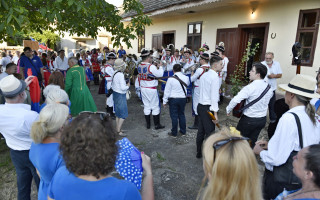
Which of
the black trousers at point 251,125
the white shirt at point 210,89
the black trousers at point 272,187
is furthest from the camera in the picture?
the white shirt at point 210,89

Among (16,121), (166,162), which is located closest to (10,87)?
(16,121)

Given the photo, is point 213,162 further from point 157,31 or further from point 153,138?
point 157,31

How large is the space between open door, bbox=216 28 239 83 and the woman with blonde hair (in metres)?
7.87

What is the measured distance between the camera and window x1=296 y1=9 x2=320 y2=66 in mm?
6016

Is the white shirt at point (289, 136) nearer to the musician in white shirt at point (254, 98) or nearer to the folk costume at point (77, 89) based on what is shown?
the musician in white shirt at point (254, 98)

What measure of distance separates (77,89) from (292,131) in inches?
161

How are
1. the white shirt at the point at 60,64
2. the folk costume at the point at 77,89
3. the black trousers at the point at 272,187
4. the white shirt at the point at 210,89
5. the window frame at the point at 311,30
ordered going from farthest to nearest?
1. the white shirt at the point at 60,64
2. the window frame at the point at 311,30
3. the folk costume at the point at 77,89
4. the white shirt at the point at 210,89
5. the black trousers at the point at 272,187

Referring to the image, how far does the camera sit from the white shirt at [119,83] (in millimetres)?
4742

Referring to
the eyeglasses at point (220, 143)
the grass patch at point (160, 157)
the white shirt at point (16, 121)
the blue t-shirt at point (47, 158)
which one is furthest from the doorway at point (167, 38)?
the eyeglasses at point (220, 143)

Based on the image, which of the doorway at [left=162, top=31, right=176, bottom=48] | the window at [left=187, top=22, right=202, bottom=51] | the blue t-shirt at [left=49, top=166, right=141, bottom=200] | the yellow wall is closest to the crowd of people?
the blue t-shirt at [left=49, top=166, right=141, bottom=200]

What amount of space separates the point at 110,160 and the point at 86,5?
3094 millimetres

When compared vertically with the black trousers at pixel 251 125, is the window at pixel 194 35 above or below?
above

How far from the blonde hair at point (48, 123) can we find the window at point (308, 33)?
6942mm

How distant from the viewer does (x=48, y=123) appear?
167cm
